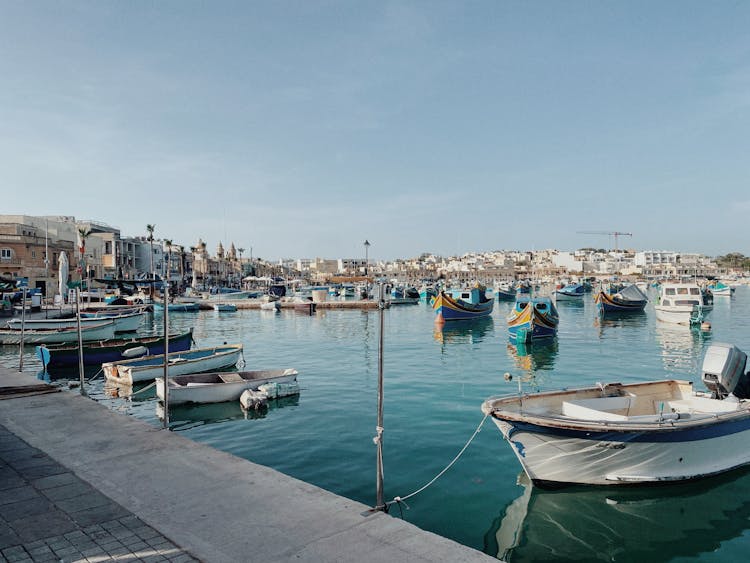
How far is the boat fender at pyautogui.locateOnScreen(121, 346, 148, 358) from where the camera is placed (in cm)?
2677

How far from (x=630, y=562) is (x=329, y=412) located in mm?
11057

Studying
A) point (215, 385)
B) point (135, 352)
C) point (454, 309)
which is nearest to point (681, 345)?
point (454, 309)

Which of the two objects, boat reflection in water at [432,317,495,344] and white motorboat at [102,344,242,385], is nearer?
white motorboat at [102,344,242,385]

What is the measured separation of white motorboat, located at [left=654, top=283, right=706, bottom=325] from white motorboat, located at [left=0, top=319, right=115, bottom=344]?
1977 inches

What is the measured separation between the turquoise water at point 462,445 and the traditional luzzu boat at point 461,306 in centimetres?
1871

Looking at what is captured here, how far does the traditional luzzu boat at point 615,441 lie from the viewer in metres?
9.90

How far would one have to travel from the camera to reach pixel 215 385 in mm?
18891

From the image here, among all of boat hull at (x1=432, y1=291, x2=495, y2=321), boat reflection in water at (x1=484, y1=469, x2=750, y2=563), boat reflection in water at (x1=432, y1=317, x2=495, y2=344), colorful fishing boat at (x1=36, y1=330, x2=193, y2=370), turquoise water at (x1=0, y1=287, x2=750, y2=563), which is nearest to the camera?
boat reflection in water at (x1=484, y1=469, x2=750, y2=563)

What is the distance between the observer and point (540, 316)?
39.2 metres

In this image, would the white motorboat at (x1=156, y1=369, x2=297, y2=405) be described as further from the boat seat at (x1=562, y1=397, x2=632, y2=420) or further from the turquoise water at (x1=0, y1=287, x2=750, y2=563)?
the boat seat at (x1=562, y1=397, x2=632, y2=420)

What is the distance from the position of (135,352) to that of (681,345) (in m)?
35.4

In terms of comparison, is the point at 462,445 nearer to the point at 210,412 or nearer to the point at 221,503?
the point at 221,503

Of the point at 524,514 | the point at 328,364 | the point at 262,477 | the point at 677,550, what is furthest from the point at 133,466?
the point at 328,364

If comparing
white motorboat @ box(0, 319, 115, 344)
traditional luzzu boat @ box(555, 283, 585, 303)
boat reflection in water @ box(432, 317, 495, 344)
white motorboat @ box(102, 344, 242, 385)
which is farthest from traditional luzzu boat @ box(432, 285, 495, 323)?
traditional luzzu boat @ box(555, 283, 585, 303)
